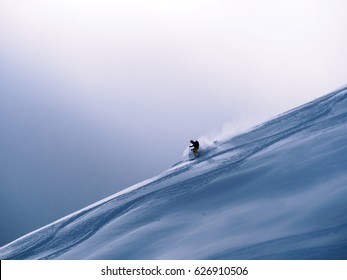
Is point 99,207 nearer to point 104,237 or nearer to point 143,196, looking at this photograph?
point 143,196

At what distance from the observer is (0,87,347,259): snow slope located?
262 inches

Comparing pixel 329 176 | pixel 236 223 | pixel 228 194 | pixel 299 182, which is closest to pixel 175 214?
pixel 228 194

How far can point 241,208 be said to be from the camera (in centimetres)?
867

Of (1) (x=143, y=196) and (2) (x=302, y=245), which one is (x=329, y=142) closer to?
(2) (x=302, y=245)

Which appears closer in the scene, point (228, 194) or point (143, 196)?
point (228, 194)

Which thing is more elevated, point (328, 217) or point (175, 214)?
point (175, 214)

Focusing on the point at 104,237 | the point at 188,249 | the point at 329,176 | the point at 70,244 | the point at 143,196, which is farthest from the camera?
the point at 143,196

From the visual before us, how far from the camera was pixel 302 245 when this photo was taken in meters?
6.12

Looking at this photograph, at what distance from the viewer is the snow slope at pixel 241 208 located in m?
6.66

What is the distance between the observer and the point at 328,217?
6.53 meters

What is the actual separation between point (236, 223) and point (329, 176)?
210 cm
